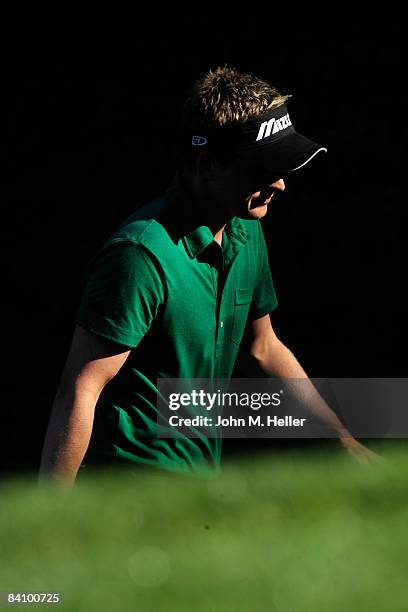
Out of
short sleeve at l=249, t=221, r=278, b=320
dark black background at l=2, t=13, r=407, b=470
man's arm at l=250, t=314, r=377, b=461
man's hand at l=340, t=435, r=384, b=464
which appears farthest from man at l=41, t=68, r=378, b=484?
dark black background at l=2, t=13, r=407, b=470

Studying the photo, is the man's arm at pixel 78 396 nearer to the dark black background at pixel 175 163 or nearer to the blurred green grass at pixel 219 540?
the blurred green grass at pixel 219 540

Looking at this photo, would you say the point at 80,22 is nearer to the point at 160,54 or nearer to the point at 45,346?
the point at 160,54

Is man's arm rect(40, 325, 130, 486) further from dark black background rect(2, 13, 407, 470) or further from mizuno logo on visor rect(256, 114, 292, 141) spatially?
dark black background rect(2, 13, 407, 470)

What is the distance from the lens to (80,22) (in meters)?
8.40

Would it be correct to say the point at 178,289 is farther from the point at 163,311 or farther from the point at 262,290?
the point at 262,290

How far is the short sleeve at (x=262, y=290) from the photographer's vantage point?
13.8ft

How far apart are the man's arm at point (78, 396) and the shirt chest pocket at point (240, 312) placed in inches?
20.0

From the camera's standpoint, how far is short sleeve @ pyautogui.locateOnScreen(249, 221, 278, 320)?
4.21m

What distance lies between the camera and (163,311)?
3770 mm

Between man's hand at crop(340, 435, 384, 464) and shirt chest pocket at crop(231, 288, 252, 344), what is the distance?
50 cm

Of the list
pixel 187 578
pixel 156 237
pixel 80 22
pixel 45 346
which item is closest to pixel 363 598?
pixel 187 578

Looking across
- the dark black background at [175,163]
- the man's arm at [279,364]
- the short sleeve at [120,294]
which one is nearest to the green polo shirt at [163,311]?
the short sleeve at [120,294]

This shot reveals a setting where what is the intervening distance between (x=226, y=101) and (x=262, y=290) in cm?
68

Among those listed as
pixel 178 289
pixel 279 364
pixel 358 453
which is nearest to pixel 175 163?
pixel 279 364
